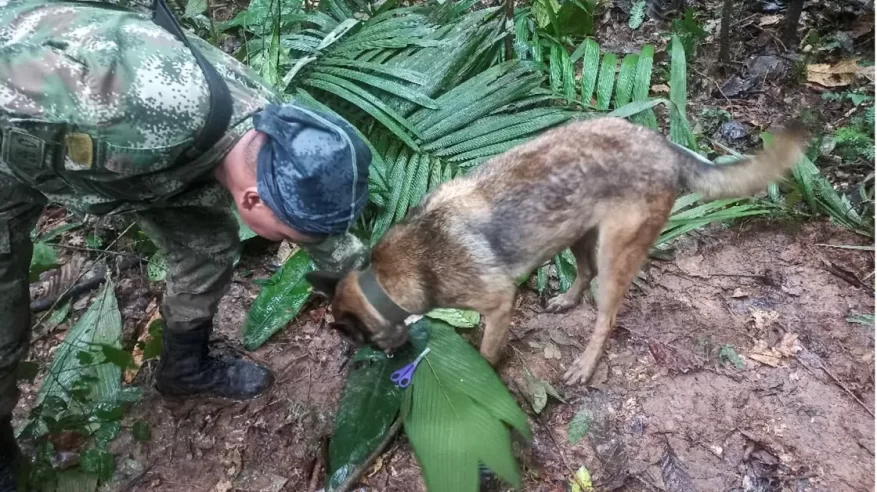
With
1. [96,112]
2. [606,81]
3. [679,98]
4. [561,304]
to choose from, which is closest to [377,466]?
[561,304]

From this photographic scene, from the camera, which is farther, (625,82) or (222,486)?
(625,82)

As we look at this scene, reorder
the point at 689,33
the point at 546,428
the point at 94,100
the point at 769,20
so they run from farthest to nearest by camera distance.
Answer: the point at 769,20
the point at 689,33
the point at 546,428
the point at 94,100

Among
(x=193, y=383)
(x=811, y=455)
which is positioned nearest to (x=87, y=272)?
(x=193, y=383)

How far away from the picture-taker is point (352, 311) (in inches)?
112

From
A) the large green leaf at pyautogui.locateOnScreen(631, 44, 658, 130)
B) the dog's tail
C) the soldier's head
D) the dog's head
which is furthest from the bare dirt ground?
the soldier's head

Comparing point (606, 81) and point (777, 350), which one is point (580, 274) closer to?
point (777, 350)

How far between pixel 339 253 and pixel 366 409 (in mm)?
786

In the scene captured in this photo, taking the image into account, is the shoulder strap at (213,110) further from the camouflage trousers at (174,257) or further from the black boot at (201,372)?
the black boot at (201,372)

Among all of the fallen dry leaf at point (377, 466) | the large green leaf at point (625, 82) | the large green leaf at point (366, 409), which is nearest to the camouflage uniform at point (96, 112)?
the large green leaf at point (366, 409)

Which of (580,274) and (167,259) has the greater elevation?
(167,259)

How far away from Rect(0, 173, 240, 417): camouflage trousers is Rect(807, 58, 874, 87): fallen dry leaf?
4.63 meters

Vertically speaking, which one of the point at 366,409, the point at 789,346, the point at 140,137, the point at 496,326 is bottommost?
the point at 789,346

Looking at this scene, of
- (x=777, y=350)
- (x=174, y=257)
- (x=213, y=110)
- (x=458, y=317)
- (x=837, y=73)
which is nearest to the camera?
(x=213, y=110)

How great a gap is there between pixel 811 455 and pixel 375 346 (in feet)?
6.99
